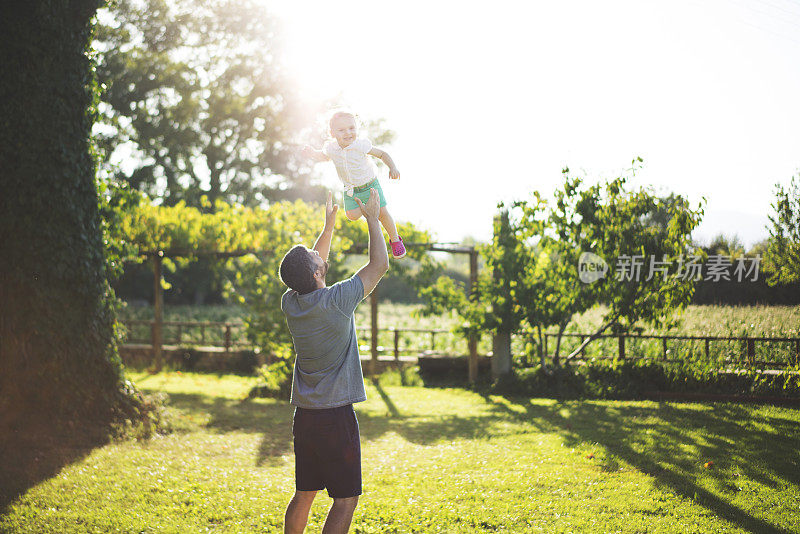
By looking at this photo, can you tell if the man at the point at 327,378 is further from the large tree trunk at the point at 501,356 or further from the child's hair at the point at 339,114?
the large tree trunk at the point at 501,356

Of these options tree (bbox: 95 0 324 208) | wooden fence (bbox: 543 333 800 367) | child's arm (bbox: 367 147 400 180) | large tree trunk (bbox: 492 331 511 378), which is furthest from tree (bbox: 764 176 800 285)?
tree (bbox: 95 0 324 208)

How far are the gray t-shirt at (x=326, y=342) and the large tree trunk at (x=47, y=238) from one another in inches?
172

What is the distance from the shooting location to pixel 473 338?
10180 millimetres

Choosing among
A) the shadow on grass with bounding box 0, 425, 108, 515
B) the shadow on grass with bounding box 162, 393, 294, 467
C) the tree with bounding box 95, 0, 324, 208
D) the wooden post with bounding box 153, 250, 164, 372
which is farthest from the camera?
the tree with bounding box 95, 0, 324, 208

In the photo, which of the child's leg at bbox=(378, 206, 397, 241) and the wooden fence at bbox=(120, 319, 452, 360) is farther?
the wooden fence at bbox=(120, 319, 452, 360)

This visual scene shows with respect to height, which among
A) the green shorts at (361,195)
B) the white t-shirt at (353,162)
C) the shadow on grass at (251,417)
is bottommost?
the shadow on grass at (251,417)

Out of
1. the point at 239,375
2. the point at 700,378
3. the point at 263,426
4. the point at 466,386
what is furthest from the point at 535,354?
the point at 239,375

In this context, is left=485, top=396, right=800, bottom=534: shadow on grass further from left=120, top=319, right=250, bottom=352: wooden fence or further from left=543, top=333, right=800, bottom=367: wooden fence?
left=120, top=319, right=250, bottom=352: wooden fence

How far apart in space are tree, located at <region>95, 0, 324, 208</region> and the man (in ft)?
66.0

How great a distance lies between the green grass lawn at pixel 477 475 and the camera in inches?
167

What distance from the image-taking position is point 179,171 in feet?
76.5

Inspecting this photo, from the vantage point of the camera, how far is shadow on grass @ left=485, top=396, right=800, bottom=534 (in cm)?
485

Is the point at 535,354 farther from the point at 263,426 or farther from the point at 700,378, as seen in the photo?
the point at 263,426

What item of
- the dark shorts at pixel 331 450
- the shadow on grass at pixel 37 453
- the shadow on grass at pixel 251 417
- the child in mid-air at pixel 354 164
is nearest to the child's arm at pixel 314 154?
the child in mid-air at pixel 354 164
